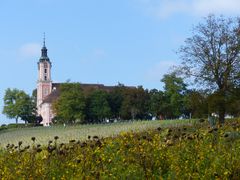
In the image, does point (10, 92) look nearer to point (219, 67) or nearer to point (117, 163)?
point (219, 67)

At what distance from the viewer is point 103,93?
3605 inches

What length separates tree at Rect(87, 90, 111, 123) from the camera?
288 ft

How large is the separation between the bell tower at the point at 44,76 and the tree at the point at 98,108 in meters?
73.1

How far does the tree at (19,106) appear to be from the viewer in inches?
4441

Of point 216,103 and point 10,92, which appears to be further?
point 10,92

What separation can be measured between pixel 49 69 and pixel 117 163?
6448 inches

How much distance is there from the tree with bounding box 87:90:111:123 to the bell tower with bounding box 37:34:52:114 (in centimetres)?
7314

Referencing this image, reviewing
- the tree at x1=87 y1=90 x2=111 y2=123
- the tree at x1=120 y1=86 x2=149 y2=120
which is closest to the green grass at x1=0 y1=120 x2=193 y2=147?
the tree at x1=87 y1=90 x2=111 y2=123

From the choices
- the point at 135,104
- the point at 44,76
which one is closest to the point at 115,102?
the point at 135,104

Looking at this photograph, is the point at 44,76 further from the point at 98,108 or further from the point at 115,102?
the point at 98,108

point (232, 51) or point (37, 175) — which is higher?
point (232, 51)

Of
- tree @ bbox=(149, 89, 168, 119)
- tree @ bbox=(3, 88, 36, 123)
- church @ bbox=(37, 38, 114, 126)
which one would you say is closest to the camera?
tree @ bbox=(149, 89, 168, 119)

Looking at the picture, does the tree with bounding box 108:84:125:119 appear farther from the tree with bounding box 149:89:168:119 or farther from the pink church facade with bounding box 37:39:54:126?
the pink church facade with bounding box 37:39:54:126

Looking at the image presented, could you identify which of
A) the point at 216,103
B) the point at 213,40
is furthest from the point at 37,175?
the point at 213,40
